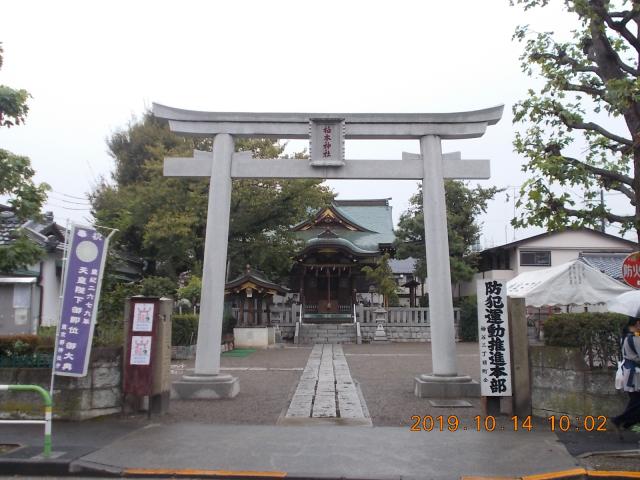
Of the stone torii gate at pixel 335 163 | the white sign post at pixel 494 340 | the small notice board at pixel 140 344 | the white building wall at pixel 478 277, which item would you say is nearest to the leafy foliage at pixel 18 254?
the small notice board at pixel 140 344

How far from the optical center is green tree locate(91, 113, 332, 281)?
2258 centimetres

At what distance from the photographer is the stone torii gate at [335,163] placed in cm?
1066

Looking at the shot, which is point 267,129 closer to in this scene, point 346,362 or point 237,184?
point 346,362

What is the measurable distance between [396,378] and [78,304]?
26.4ft

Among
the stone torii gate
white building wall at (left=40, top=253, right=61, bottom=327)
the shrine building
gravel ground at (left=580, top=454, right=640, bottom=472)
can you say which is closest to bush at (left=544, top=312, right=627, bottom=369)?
gravel ground at (left=580, top=454, right=640, bottom=472)

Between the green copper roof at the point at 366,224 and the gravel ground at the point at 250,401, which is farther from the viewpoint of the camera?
the green copper roof at the point at 366,224

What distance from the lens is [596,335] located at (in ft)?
25.8

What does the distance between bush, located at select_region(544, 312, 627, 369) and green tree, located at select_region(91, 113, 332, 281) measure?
614 inches

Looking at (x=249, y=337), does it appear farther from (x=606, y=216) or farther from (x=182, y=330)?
(x=606, y=216)

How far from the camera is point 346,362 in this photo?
1717cm

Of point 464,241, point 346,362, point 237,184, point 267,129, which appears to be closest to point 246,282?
point 237,184

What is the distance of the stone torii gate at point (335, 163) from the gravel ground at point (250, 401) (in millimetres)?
773

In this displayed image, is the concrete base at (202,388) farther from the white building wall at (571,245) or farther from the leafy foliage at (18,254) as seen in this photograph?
the white building wall at (571,245)
